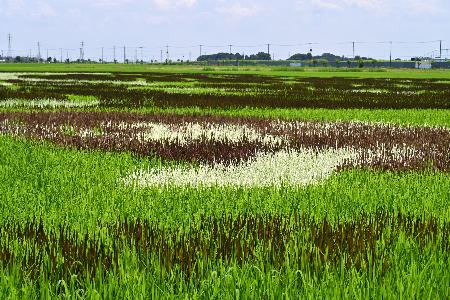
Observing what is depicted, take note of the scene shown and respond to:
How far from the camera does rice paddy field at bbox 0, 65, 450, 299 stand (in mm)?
4094

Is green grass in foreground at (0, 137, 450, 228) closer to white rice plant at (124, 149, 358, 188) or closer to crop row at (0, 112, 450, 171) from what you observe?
white rice plant at (124, 149, 358, 188)

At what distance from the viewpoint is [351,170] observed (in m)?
9.63

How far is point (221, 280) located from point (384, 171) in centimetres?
640

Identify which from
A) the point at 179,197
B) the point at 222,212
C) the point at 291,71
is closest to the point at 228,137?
the point at 179,197

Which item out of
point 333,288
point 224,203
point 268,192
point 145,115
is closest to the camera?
point 333,288

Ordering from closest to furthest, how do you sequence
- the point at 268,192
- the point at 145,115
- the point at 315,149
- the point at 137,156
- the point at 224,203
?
1. the point at 224,203
2. the point at 268,192
3. the point at 137,156
4. the point at 315,149
5. the point at 145,115

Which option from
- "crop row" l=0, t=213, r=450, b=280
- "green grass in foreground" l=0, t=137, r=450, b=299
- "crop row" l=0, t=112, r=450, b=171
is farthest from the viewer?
"crop row" l=0, t=112, r=450, b=171

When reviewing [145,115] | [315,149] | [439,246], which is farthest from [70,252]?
[145,115]

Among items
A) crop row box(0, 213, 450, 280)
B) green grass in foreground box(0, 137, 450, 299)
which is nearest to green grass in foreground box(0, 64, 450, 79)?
green grass in foreground box(0, 137, 450, 299)

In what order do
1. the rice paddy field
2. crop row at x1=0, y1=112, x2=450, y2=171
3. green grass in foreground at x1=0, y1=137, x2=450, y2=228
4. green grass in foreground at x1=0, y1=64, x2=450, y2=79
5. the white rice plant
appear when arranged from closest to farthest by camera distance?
the rice paddy field
green grass in foreground at x1=0, y1=137, x2=450, y2=228
the white rice plant
crop row at x1=0, y1=112, x2=450, y2=171
green grass in foreground at x1=0, y1=64, x2=450, y2=79

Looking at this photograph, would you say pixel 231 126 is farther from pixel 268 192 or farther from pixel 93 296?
pixel 93 296

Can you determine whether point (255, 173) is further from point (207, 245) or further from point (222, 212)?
point (207, 245)

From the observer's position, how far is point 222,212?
6113 mm

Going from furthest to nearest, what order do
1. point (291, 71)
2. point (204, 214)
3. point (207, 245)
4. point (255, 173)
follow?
1. point (291, 71)
2. point (255, 173)
3. point (204, 214)
4. point (207, 245)
